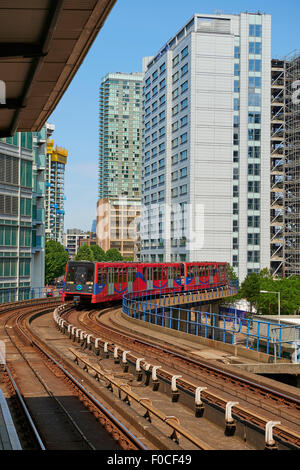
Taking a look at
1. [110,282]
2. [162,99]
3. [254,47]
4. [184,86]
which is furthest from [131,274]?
[162,99]

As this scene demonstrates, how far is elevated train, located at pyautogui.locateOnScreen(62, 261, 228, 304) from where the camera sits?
1458 inches

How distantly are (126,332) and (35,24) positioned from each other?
22.5 meters

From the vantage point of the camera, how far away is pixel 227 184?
321 feet

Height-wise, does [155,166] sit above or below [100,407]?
above

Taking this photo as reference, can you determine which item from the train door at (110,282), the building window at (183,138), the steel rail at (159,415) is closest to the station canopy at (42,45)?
the steel rail at (159,415)

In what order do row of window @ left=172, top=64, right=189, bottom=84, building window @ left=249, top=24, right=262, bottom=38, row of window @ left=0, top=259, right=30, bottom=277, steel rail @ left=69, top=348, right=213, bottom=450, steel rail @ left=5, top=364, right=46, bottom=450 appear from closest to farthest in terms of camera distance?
steel rail @ left=69, top=348, right=213, bottom=450, steel rail @ left=5, top=364, right=46, bottom=450, row of window @ left=0, top=259, right=30, bottom=277, building window @ left=249, top=24, right=262, bottom=38, row of window @ left=172, top=64, right=189, bottom=84

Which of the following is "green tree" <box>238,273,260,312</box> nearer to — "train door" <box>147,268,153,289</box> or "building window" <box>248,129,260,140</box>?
"building window" <box>248,129,260,140</box>

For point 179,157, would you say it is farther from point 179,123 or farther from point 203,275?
point 203,275

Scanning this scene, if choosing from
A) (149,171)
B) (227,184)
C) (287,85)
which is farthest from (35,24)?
(149,171)

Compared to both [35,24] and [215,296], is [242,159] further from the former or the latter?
[35,24]

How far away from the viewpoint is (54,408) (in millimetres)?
14375

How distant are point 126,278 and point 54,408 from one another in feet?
90.4

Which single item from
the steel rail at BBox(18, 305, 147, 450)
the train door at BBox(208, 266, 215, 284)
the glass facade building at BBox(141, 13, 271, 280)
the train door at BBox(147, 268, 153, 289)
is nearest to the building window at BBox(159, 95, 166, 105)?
the glass facade building at BBox(141, 13, 271, 280)

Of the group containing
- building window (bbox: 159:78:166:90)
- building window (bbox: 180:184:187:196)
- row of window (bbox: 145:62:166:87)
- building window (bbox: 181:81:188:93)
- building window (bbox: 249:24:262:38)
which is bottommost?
building window (bbox: 180:184:187:196)
